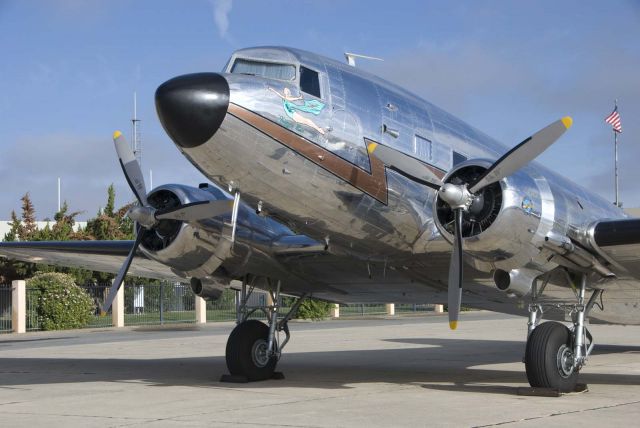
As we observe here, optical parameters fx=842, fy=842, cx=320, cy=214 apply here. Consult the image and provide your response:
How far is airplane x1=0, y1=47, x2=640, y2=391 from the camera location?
9.84 m

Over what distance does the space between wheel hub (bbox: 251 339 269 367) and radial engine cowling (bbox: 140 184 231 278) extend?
1.42 m

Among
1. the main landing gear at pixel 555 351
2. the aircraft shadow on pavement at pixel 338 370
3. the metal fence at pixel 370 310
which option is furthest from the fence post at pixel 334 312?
the main landing gear at pixel 555 351

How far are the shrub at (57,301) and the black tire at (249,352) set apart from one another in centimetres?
2056

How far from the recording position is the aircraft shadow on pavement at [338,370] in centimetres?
1270

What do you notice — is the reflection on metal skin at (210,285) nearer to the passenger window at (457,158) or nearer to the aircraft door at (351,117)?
the aircraft door at (351,117)

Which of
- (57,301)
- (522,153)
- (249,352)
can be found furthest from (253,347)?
(57,301)

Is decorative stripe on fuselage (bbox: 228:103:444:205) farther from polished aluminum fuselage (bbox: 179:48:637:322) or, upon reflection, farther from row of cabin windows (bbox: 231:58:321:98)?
row of cabin windows (bbox: 231:58:321:98)

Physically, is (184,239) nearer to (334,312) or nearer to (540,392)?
(540,392)

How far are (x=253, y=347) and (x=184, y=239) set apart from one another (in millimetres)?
2133

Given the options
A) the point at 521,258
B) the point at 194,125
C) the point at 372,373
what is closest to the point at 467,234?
the point at 521,258

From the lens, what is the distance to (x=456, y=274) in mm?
10414

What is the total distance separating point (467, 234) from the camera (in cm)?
1031

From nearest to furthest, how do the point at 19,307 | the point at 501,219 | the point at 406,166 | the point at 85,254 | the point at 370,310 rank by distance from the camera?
the point at 501,219 < the point at 406,166 < the point at 85,254 < the point at 19,307 < the point at 370,310

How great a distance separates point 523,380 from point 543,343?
2369 millimetres
